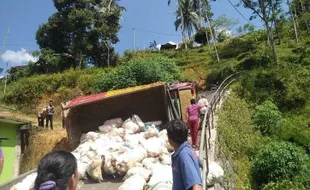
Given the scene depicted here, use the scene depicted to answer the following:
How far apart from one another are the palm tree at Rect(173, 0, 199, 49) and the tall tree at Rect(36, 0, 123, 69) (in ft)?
47.6

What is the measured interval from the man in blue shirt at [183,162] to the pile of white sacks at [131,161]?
8.50 feet

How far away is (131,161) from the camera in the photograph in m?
8.41

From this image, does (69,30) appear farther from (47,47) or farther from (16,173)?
(16,173)

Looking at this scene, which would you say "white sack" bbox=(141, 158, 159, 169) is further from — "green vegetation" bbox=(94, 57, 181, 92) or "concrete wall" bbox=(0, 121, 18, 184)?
"green vegetation" bbox=(94, 57, 181, 92)

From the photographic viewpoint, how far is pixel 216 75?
1068 inches

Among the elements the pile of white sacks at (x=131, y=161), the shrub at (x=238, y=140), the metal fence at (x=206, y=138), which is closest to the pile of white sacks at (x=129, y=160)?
the pile of white sacks at (x=131, y=161)

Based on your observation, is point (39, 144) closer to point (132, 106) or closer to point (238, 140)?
point (132, 106)

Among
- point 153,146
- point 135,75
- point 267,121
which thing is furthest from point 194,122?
point 135,75

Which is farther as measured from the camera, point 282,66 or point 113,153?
point 282,66

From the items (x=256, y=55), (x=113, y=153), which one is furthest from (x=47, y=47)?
(x=113, y=153)

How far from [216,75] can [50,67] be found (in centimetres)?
1497

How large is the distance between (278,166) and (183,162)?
7814 millimetres

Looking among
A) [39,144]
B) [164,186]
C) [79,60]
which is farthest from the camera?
[79,60]

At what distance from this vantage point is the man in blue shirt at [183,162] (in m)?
3.54
